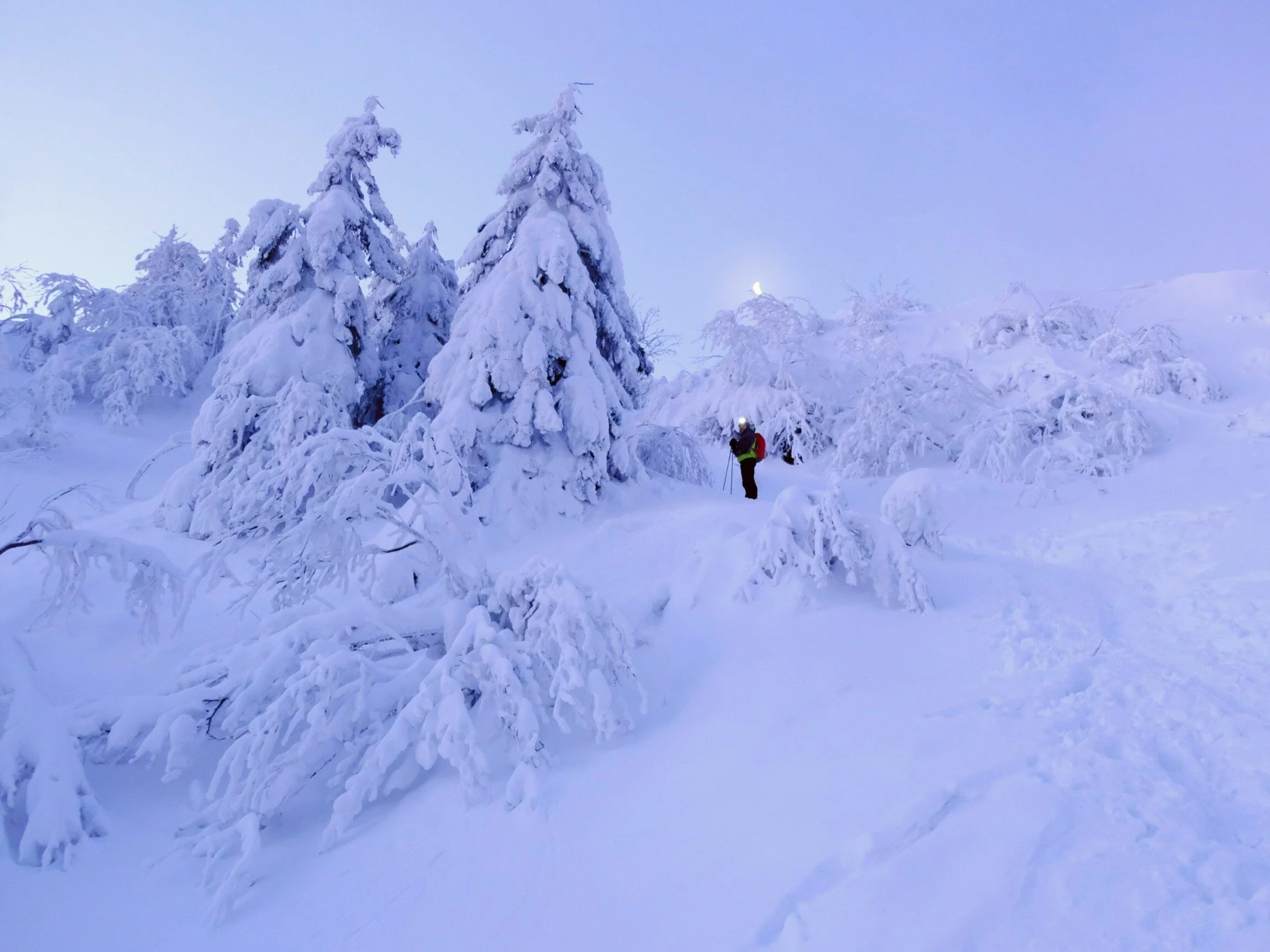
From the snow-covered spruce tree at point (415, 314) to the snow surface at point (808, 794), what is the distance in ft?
25.0

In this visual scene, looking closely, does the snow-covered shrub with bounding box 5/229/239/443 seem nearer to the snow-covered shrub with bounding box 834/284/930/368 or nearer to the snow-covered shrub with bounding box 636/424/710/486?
the snow-covered shrub with bounding box 636/424/710/486

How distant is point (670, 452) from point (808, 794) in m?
8.83

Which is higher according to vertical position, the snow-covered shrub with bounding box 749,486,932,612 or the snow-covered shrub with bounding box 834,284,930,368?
the snow-covered shrub with bounding box 834,284,930,368

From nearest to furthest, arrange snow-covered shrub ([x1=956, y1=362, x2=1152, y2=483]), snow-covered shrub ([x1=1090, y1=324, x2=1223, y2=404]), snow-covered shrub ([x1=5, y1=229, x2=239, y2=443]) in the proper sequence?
snow-covered shrub ([x1=956, y1=362, x2=1152, y2=483]) → snow-covered shrub ([x1=1090, y1=324, x2=1223, y2=404]) → snow-covered shrub ([x1=5, y1=229, x2=239, y2=443])

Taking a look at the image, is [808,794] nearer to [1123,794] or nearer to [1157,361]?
[1123,794]

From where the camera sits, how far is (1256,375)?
530 inches

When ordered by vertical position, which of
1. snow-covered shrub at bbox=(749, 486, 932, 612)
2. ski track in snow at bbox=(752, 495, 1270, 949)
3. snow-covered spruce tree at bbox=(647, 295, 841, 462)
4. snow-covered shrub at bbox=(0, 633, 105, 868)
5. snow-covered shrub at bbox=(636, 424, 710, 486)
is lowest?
snow-covered shrub at bbox=(0, 633, 105, 868)

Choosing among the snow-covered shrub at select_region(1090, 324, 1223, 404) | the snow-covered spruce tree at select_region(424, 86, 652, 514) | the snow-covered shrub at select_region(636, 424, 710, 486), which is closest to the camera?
the snow-covered spruce tree at select_region(424, 86, 652, 514)

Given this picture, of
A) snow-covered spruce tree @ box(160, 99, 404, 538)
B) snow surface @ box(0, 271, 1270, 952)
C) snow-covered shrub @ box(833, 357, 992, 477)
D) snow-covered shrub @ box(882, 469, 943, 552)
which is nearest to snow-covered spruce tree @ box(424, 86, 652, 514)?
snow-covered spruce tree @ box(160, 99, 404, 538)

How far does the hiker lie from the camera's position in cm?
1150

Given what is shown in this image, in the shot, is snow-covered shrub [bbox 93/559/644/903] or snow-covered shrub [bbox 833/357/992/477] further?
snow-covered shrub [bbox 833/357/992/477]

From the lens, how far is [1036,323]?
16875mm

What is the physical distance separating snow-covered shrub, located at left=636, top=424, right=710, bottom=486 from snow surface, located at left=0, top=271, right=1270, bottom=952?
4903 mm

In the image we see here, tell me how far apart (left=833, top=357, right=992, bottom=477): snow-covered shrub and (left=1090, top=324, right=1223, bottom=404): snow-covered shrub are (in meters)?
3.07
